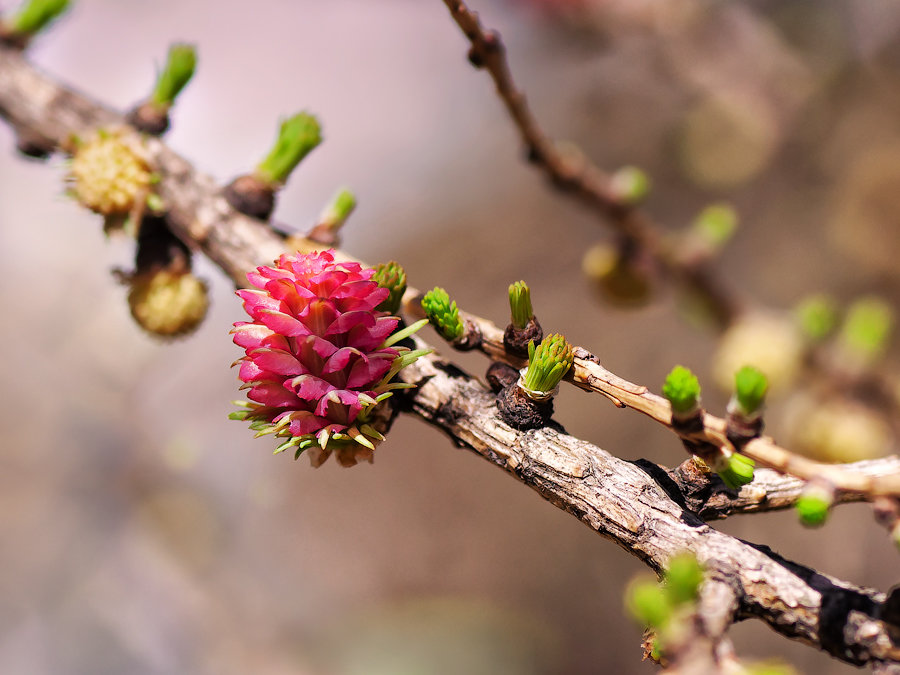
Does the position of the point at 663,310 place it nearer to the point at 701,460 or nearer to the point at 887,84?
the point at 887,84

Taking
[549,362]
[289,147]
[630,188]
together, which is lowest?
[549,362]

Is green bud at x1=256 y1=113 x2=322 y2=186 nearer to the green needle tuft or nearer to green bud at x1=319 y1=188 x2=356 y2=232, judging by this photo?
green bud at x1=319 y1=188 x2=356 y2=232

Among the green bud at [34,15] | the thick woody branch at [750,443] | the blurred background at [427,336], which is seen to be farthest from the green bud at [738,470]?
the blurred background at [427,336]

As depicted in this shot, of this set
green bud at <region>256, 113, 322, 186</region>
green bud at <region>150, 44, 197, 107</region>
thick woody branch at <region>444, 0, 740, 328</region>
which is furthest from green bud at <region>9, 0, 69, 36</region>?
thick woody branch at <region>444, 0, 740, 328</region>

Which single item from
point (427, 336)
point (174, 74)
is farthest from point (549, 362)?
point (427, 336)

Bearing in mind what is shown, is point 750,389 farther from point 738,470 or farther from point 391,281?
point 391,281

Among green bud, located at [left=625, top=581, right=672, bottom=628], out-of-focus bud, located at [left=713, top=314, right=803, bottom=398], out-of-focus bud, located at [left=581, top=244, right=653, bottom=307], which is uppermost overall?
out-of-focus bud, located at [left=713, top=314, right=803, bottom=398]
